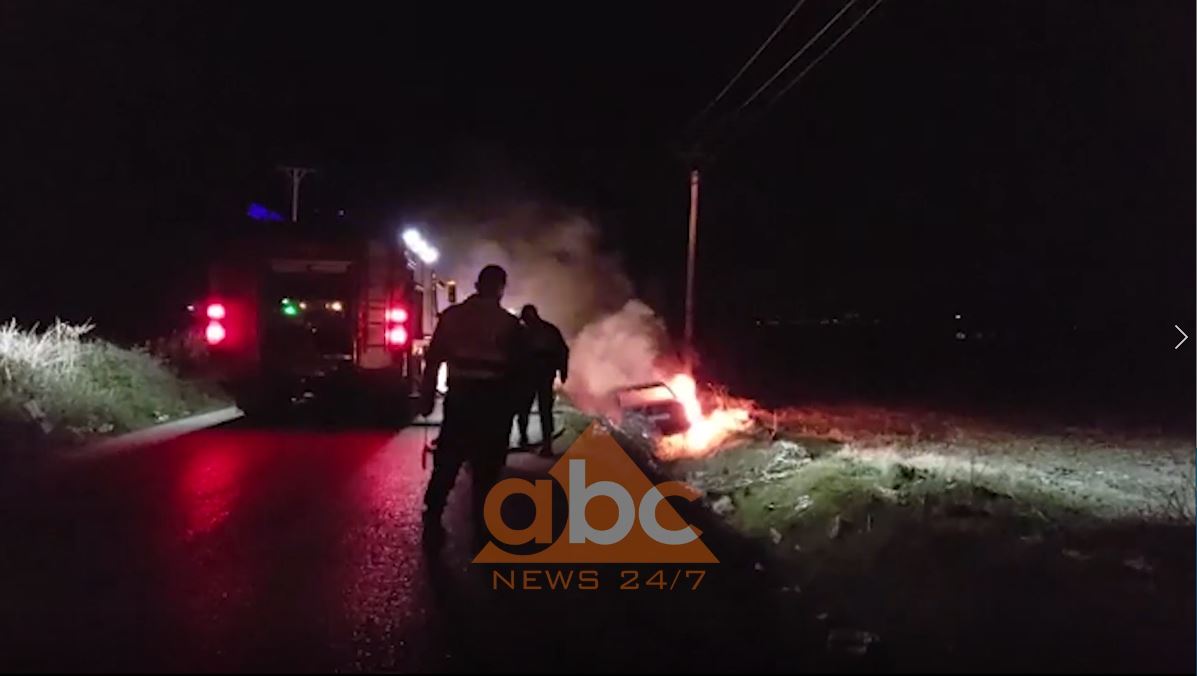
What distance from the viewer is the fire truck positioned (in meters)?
14.9

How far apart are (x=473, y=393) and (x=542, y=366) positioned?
231 centimetres

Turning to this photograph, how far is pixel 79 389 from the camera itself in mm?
14789

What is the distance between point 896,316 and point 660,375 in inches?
1328

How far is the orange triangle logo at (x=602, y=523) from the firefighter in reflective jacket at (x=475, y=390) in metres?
0.51

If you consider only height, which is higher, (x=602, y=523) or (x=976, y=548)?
(x=976, y=548)

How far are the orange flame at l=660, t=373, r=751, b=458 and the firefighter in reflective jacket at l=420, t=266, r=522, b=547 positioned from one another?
587 cm

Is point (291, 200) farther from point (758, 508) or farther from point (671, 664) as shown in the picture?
point (671, 664)

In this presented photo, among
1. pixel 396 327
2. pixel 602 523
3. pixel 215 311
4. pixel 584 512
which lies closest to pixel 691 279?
pixel 396 327

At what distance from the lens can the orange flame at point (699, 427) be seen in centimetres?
1365

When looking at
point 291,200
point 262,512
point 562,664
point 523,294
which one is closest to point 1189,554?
point 562,664

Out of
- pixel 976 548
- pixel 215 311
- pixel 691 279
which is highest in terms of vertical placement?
pixel 691 279

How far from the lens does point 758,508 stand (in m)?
8.70

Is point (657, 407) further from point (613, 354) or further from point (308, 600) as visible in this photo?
point (308, 600)

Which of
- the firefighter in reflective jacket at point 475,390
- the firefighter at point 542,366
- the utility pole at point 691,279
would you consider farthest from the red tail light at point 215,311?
the firefighter in reflective jacket at point 475,390
